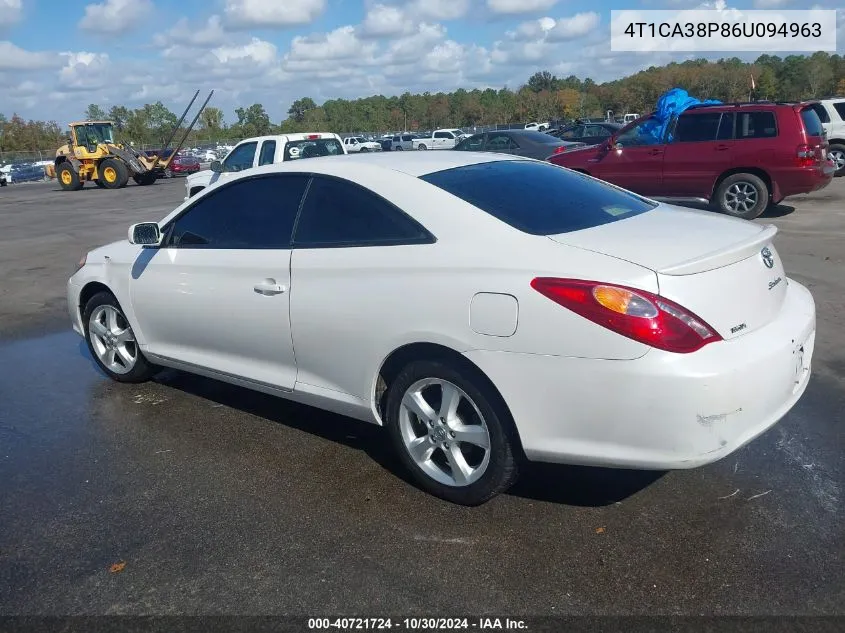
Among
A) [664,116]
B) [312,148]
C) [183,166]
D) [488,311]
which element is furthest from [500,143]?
[183,166]

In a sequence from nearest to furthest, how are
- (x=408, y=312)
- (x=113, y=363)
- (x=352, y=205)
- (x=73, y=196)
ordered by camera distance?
(x=408, y=312), (x=352, y=205), (x=113, y=363), (x=73, y=196)

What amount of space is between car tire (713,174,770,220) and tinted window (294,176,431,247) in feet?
32.1

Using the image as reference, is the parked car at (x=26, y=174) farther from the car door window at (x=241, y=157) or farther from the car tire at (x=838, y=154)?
the car tire at (x=838, y=154)

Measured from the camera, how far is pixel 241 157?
13898 mm

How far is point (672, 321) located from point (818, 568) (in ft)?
3.65

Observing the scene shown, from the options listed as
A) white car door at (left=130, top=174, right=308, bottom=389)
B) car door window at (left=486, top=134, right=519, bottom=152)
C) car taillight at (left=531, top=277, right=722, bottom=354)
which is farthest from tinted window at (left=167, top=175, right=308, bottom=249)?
car door window at (left=486, top=134, right=519, bottom=152)

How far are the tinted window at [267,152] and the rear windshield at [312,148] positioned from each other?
0.24 meters

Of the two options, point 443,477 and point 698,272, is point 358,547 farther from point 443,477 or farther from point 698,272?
point 698,272

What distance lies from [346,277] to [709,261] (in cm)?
166

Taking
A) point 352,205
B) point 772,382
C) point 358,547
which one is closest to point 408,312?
point 352,205

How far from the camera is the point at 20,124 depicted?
8100 centimetres

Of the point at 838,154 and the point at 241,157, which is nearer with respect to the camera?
the point at 241,157

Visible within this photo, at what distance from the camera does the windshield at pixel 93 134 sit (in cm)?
3019

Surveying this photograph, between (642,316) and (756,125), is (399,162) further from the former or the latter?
(756,125)
